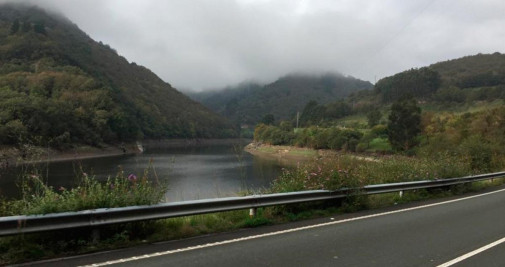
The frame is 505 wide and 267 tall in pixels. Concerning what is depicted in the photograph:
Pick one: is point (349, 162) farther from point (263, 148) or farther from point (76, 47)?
point (76, 47)

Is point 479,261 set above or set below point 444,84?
below

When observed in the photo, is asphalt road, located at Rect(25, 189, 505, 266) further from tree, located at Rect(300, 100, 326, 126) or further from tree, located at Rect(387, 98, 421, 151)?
tree, located at Rect(300, 100, 326, 126)

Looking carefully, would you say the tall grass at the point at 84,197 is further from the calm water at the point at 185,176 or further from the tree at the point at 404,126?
the tree at the point at 404,126

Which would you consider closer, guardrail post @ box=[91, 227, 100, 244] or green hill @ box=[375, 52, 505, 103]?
guardrail post @ box=[91, 227, 100, 244]

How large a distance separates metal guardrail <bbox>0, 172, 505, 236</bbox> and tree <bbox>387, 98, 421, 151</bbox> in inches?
3421

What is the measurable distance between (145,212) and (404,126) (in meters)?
94.0

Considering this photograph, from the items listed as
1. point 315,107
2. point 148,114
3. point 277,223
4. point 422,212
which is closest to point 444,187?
point 422,212

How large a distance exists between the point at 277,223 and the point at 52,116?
87.8m

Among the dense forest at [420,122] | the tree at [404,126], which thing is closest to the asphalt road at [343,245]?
the dense forest at [420,122]

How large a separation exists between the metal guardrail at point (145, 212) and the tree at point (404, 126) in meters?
86.9

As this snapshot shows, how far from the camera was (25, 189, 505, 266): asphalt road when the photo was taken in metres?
6.03

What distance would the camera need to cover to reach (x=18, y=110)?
75625 mm

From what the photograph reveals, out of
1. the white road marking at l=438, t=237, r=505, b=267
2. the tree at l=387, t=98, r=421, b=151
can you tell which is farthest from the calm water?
the tree at l=387, t=98, r=421, b=151

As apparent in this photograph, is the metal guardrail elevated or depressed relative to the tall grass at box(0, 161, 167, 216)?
depressed
